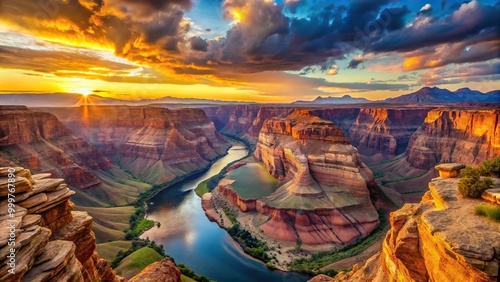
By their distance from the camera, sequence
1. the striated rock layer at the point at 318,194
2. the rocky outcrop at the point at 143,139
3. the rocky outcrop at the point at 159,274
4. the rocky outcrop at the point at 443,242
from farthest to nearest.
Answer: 1. the rocky outcrop at the point at 143,139
2. the striated rock layer at the point at 318,194
3. the rocky outcrop at the point at 159,274
4. the rocky outcrop at the point at 443,242

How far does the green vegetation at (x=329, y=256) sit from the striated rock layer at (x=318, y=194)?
62.9 inches

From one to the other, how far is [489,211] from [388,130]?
4286 inches

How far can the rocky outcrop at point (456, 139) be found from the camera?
64000mm

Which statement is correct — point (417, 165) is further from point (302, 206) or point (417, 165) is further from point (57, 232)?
point (57, 232)

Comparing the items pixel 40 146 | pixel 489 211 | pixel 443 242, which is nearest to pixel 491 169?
pixel 489 211

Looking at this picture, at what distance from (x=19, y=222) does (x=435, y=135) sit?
328ft

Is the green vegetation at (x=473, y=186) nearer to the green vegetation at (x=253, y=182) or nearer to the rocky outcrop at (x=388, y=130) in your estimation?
the green vegetation at (x=253, y=182)

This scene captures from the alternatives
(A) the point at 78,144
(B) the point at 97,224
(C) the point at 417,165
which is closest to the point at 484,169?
(B) the point at 97,224

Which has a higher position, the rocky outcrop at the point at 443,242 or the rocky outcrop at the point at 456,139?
the rocky outcrop at the point at 443,242

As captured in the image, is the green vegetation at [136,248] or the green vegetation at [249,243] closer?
the green vegetation at [136,248]

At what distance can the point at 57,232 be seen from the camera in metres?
17.4

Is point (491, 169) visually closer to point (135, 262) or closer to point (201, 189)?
point (135, 262)

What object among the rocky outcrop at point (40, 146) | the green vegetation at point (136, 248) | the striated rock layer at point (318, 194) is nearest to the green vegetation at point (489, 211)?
the striated rock layer at point (318, 194)

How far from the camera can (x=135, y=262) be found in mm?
35062
